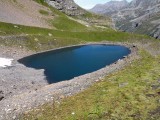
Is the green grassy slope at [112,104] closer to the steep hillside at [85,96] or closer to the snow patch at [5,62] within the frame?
the steep hillside at [85,96]

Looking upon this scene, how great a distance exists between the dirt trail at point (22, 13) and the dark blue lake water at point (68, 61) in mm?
40515

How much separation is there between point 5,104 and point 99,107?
14382 millimetres

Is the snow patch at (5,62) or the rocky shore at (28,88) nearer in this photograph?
the rocky shore at (28,88)

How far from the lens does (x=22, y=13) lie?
165 metres

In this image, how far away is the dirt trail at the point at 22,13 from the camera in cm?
15212

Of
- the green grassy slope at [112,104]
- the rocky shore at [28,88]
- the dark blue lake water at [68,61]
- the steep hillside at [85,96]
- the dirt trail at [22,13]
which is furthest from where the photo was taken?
the dirt trail at [22,13]

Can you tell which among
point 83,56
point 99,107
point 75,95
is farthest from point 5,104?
point 83,56

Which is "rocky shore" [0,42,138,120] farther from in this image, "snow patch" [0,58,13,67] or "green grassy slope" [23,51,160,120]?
"green grassy slope" [23,51,160,120]

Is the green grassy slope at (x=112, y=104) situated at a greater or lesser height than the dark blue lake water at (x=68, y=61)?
greater

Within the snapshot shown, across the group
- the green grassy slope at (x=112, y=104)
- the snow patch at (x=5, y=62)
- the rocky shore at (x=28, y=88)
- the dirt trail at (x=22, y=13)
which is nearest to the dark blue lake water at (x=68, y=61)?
the snow patch at (x=5, y=62)

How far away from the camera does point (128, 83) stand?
4688cm

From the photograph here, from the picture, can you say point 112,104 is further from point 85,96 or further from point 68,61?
point 68,61

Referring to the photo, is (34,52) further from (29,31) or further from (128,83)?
(128,83)

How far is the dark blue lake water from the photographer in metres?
76.5
